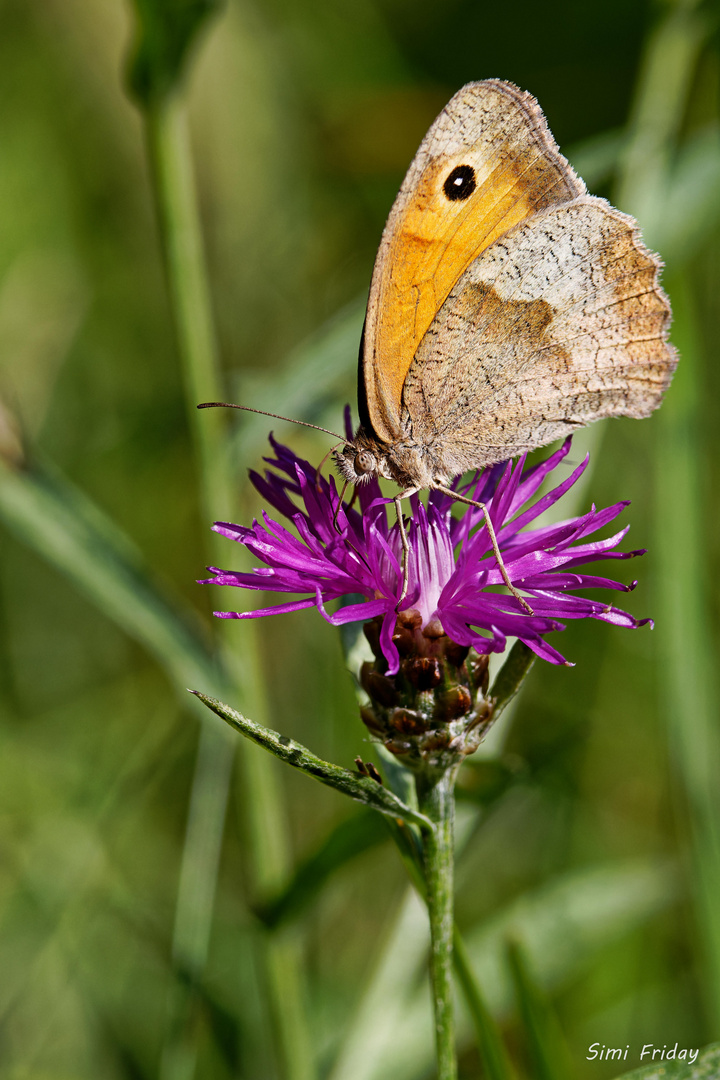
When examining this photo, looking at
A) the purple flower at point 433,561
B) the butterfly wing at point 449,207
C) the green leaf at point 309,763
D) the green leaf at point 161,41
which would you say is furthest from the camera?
the green leaf at point 161,41

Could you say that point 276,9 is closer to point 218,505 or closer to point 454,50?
point 454,50

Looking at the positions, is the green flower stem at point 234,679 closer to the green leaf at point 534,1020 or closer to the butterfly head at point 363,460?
the butterfly head at point 363,460

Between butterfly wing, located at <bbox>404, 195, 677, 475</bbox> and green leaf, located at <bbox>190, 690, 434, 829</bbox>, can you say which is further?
butterfly wing, located at <bbox>404, 195, 677, 475</bbox>

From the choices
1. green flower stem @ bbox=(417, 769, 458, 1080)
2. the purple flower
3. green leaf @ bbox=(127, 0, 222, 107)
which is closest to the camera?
green flower stem @ bbox=(417, 769, 458, 1080)

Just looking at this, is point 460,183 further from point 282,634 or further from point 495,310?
point 282,634

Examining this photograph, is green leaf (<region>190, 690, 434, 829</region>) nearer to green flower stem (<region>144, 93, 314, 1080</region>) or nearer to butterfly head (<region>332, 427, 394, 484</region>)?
butterfly head (<region>332, 427, 394, 484</region>)

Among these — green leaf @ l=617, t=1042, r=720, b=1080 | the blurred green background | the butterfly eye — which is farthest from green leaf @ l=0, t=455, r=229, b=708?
green leaf @ l=617, t=1042, r=720, b=1080

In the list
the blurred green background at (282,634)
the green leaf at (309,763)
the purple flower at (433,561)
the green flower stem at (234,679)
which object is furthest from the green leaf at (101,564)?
the green leaf at (309,763)

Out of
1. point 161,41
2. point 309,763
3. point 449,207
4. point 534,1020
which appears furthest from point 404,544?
point 161,41
